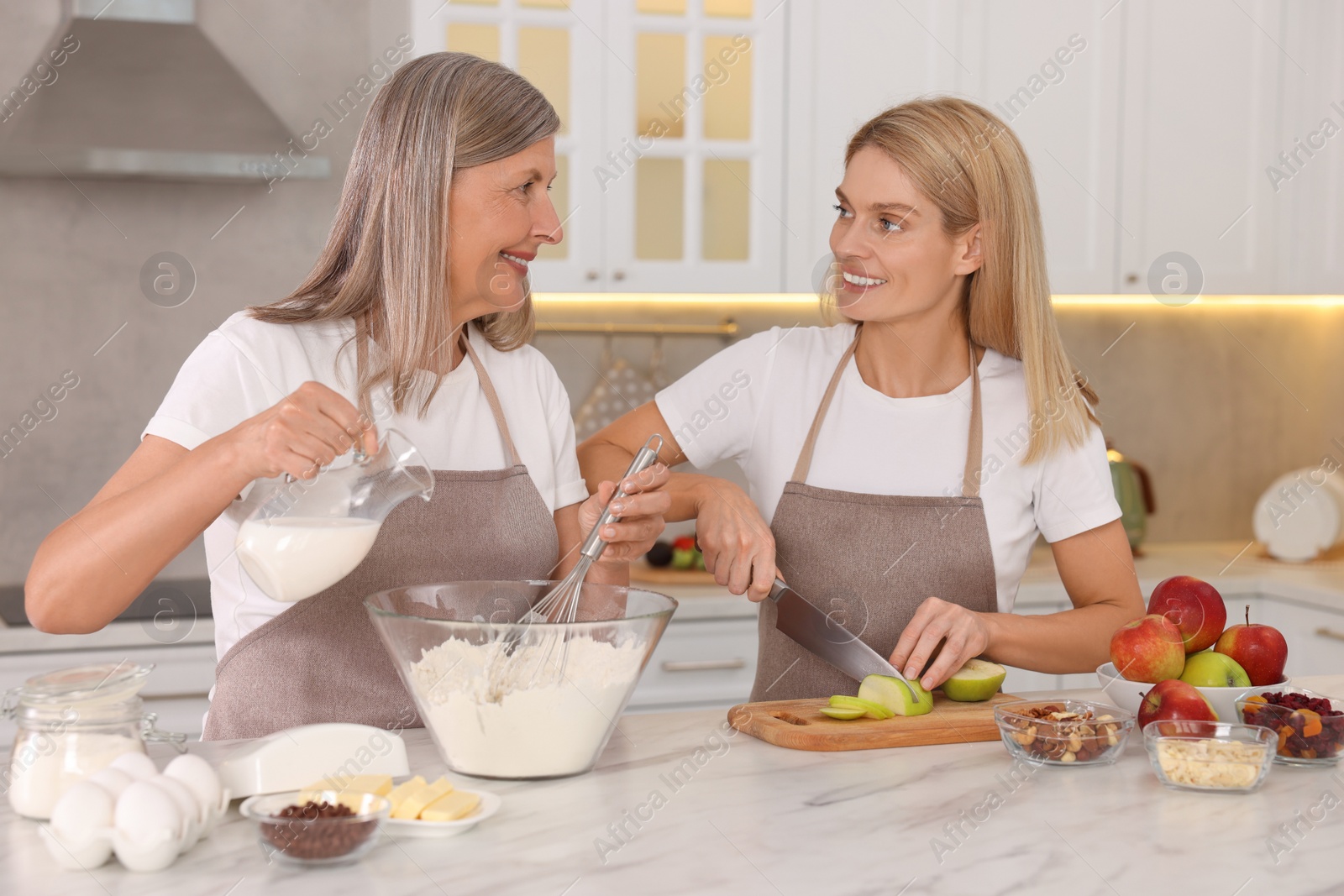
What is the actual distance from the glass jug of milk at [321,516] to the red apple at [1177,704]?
2.53ft

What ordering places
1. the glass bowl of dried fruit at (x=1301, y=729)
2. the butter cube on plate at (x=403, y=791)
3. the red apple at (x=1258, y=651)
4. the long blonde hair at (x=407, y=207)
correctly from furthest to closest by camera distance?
the long blonde hair at (x=407, y=207)
the red apple at (x=1258, y=651)
the glass bowl of dried fruit at (x=1301, y=729)
the butter cube on plate at (x=403, y=791)

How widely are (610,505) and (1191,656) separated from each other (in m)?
0.67

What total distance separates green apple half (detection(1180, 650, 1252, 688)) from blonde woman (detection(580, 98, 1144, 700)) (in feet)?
0.85

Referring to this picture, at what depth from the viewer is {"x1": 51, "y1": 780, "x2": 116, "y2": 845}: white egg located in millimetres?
888

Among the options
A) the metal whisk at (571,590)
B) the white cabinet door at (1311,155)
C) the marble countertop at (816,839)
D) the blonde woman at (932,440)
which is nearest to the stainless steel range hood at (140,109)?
the blonde woman at (932,440)

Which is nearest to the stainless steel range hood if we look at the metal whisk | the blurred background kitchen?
the blurred background kitchen

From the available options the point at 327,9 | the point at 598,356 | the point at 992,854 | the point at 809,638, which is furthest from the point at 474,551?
the point at 327,9

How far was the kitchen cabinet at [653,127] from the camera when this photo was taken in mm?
2686

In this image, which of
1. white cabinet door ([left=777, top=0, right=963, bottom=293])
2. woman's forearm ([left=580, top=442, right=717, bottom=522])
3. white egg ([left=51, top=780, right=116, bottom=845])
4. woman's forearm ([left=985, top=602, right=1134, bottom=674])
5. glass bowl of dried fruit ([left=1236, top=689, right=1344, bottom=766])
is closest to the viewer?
white egg ([left=51, top=780, right=116, bottom=845])

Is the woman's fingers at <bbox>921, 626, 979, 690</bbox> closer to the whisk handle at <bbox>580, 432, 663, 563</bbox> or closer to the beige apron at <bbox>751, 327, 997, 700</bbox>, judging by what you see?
the beige apron at <bbox>751, 327, 997, 700</bbox>

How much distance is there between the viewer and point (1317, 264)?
3.10 m

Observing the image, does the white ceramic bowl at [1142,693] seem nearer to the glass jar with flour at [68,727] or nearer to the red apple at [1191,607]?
the red apple at [1191,607]

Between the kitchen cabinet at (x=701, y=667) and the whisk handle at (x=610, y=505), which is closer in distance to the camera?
the whisk handle at (x=610, y=505)

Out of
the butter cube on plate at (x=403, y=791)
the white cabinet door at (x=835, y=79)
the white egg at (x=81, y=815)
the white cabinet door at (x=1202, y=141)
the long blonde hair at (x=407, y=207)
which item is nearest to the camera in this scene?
the white egg at (x=81, y=815)
